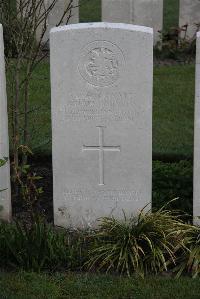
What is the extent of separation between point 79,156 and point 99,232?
2.29 ft

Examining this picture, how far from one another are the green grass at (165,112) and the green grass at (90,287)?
2.25 meters

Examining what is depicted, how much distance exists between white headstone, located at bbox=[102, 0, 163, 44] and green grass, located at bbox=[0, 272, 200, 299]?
770cm

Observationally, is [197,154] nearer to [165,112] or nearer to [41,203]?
[41,203]

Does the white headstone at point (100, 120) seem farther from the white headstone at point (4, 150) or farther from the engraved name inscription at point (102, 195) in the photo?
the white headstone at point (4, 150)

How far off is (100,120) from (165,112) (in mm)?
3882

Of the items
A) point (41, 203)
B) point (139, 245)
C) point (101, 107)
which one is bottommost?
point (139, 245)

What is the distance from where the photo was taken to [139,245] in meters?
6.10

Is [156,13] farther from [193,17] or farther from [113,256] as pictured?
[113,256]

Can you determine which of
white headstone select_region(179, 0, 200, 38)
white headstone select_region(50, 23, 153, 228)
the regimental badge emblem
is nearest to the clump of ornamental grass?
white headstone select_region(50, 23, 153, 228)

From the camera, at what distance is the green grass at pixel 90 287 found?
552 cm

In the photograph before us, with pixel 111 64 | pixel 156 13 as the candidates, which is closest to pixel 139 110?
pixel 111 64

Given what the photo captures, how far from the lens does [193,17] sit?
12.9 metres

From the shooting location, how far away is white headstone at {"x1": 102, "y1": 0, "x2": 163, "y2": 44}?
12711mm

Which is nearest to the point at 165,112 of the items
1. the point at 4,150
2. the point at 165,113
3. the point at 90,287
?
the point at 165,113
